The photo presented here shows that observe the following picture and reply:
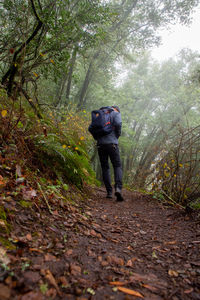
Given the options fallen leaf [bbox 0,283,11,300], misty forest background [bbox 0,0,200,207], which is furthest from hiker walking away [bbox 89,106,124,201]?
fallen leaf [bbox 0,283,11,300]

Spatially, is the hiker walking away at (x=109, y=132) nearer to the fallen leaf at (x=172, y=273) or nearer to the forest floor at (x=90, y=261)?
the forest floor at (x=90, y=261)

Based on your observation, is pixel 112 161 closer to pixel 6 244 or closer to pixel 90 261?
pixel 90 261

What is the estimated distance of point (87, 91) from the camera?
1395 cm

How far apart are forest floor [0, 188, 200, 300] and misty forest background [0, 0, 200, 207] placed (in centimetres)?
59

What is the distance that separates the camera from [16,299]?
72 cm

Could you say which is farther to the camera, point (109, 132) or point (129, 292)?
point (109, 132)

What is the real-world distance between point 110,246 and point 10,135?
178cm

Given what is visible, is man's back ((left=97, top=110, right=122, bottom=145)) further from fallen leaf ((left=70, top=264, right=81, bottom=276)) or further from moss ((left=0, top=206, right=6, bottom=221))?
fallen leaf ((left=70, top=264, right=81, bottom=276))

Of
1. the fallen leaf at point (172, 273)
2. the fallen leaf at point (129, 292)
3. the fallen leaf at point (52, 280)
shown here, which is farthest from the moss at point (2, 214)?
the fallen leaf at point (172, 273)

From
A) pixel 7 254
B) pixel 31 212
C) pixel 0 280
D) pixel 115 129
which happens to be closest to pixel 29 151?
pixel 31 212

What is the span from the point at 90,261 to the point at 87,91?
548 inches

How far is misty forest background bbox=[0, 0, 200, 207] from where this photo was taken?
8.48 ft

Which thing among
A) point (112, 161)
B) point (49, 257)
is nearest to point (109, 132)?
point (112, 161)

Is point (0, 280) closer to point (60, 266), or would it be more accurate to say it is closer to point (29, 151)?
point (60, 266)
